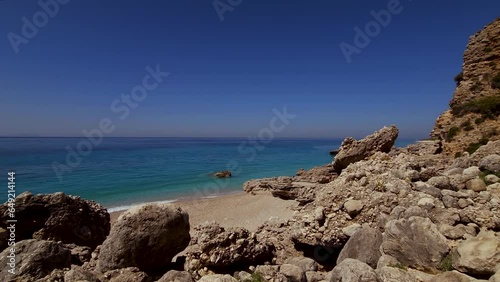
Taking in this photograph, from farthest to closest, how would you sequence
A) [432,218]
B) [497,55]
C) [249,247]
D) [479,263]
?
[497,55], [432,218], [249,247], [479,263]

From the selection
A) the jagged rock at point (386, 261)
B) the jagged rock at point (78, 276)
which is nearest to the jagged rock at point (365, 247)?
the jagged rock at point (386, 261)

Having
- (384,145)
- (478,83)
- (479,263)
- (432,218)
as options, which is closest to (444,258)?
(479,263)

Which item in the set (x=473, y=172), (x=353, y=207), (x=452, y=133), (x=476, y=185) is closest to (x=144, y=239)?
(x=353, y=207)

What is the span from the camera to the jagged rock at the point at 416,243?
6383mm

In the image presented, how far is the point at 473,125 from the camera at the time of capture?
21.5m

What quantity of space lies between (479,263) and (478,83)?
26.8 metres

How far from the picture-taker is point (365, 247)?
7.43 m

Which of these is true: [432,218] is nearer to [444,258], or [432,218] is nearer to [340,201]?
[444,258]

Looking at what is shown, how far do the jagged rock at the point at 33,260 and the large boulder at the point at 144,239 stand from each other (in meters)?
0.95

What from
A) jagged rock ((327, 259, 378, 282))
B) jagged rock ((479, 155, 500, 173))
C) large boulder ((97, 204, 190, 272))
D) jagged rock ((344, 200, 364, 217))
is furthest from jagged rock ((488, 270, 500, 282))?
jagged rock ((479, 155, 500, 173))

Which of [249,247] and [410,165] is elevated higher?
[410,165]

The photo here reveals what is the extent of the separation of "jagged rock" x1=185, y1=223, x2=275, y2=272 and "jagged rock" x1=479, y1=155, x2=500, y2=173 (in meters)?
12.6

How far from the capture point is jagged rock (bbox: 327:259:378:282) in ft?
18.2

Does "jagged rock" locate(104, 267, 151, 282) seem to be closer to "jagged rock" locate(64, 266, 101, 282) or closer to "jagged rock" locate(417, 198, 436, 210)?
"jagged rock" locate(64, 266, 101, 282)
